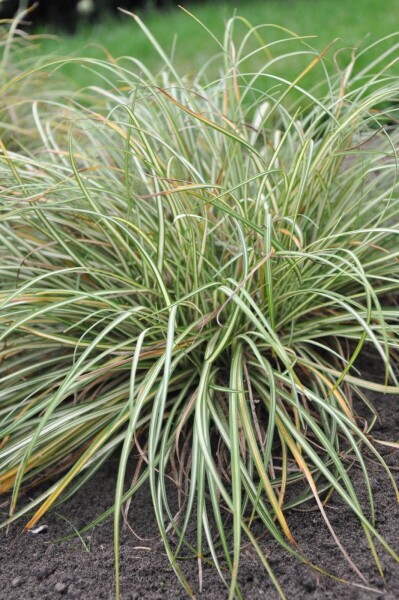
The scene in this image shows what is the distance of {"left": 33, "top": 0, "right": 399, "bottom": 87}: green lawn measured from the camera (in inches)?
175

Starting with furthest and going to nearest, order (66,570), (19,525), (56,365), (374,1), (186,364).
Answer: (374,1) < (56,365) < (186,364) < (19,525) < (66,570)

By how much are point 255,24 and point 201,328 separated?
394 centimetres

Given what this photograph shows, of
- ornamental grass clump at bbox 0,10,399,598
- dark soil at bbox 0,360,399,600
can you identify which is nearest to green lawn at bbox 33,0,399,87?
ornamental grass clump at bbox 0,10,399,598

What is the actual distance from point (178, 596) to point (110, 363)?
62 centimetres

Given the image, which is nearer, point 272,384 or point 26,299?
point 272,384

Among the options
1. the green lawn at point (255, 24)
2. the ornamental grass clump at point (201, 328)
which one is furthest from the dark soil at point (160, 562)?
the green lawn at point (255, 24)

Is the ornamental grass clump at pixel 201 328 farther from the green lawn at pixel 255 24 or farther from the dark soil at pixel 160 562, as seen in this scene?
the green lawn at pixel 255 24

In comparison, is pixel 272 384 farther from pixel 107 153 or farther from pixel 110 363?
pixel 107 153

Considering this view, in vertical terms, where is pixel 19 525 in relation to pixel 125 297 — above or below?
below

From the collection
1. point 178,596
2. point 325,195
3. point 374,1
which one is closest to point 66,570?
point 178,596

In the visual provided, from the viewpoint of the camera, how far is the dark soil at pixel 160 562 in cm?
169

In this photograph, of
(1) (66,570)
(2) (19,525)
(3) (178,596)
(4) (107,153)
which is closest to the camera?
(3) (178,596)

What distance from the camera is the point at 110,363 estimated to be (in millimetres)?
2049

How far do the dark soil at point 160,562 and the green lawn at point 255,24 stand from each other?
2647mm
